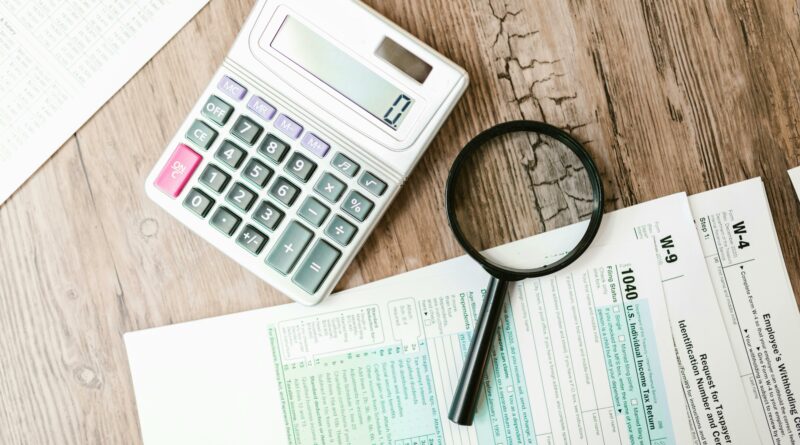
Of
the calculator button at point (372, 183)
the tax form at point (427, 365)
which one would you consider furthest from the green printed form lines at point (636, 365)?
the calculator button at point (372, 183)

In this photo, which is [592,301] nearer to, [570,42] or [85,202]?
[570,42]

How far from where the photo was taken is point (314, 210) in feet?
1.97

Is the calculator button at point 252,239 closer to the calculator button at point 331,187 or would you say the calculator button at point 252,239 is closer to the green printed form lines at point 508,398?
the calculator button at point 331,187

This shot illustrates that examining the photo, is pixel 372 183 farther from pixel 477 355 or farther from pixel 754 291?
pixel 754 291

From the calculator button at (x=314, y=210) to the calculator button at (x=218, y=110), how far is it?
0.11 m

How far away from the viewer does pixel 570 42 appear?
629 millimetres

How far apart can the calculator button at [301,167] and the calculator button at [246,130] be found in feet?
0.13

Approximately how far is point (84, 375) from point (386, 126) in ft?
1.28

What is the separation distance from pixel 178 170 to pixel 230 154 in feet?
0.17

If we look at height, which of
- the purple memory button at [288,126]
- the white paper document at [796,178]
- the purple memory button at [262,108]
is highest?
the purple memory button at [262,108]

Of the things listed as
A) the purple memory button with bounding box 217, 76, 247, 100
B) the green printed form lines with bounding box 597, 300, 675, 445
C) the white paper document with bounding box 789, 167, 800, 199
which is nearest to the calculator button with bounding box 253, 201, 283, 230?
the purple memory button with bounding box 217, 76, 247, 100

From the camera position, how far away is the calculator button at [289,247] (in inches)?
23.7

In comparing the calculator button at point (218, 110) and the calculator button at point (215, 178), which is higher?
the calculator button at point (218, 110)

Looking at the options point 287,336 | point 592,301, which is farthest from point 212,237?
point 592,301
